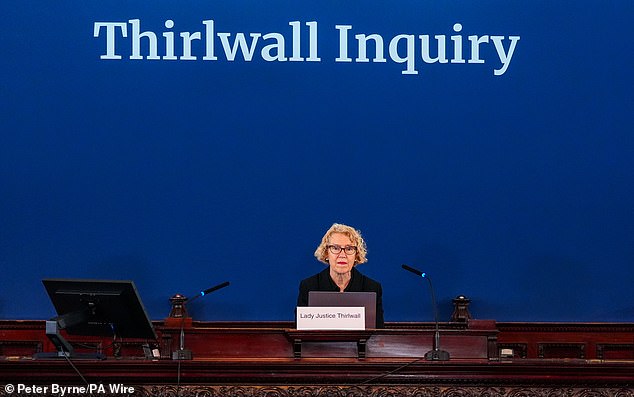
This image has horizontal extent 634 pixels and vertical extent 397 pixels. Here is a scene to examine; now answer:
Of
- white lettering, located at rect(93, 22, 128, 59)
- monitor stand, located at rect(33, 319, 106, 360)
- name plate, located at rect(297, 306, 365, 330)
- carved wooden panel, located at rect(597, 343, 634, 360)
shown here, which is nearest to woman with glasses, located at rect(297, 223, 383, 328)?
name plate, located at rect(297, 306, 365, 330)

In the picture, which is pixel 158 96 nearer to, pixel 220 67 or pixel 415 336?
pixel 220 67

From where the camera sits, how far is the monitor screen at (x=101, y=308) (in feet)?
13.5

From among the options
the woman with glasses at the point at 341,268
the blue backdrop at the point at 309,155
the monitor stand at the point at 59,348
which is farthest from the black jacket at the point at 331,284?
the monitor stand at the point at 59,348

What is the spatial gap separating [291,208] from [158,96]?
123 cm

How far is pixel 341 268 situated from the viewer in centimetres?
555

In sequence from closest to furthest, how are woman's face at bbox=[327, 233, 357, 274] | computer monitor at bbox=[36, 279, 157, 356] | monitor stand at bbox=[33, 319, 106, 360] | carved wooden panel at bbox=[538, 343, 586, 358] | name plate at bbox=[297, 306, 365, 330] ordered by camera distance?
monitor stand at bbox=[33, 319, 106, 360] → computer monitor at bbox=[36, 279, 157, 356] → name plate at bbox=[297, 306, 365, 330] → woman's face at bbox=[327, 233, 357, 274] → carved wooden panel at bbox=[538, 343, 586, 358]

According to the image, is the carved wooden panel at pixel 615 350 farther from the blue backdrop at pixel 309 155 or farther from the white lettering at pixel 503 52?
the white lettering at pixel 503 52

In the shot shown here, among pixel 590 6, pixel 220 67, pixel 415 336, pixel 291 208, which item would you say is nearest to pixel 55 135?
pixel 220 67

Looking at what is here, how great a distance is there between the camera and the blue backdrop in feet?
20.9

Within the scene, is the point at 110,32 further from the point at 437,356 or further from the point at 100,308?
the point at 437,356

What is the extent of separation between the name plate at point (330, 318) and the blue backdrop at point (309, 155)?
2033 millimetres

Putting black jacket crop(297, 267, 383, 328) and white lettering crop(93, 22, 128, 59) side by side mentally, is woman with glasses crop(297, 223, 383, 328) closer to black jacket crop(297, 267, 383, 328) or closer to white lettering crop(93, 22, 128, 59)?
black jacket crop(297, 267, 383, 328)

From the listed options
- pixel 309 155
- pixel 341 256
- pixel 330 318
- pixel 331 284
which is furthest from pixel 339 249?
pixel 330 318

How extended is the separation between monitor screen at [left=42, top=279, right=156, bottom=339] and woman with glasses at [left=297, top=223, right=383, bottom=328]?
1489mm
